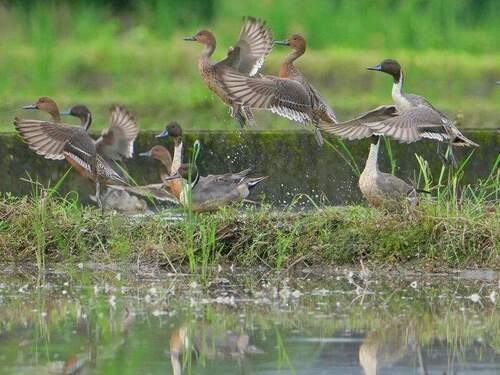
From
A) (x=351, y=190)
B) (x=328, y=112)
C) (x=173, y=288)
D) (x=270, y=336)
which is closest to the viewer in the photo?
(x=270, y=336)

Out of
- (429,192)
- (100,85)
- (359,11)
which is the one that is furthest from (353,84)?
(429,192)

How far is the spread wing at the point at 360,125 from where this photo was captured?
977 cm

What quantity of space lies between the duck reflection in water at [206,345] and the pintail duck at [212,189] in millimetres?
2299

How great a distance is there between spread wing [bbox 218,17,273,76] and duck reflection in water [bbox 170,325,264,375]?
12.4ft

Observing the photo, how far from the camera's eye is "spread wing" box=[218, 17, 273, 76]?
1078cm

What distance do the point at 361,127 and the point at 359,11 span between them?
5744 millimetres

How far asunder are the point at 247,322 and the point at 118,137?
12.6 ft

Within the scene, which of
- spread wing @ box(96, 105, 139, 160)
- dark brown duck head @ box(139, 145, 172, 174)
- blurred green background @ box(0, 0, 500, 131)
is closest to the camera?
spread wing @ box(96, 105, 139, 160)

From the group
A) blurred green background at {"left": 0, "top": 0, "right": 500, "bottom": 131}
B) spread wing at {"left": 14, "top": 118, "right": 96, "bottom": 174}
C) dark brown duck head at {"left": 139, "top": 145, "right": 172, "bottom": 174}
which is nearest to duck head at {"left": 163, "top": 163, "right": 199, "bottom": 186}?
spread wing at {"left": 14, "top": 118, "right": 96, "bottom": 174}

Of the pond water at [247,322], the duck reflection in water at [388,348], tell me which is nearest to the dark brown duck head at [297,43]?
the pond water at [247,322]

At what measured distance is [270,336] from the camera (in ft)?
23.2

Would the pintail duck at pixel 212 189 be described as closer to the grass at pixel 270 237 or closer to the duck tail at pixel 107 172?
the grass at pixel 270 237

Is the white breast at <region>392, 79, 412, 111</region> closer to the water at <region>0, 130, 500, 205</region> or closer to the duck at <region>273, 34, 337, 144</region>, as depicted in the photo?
the duck at <region>273, 34, 337, 144</region>

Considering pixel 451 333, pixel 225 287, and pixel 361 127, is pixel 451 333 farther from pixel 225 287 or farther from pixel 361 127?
pixel 361 127
